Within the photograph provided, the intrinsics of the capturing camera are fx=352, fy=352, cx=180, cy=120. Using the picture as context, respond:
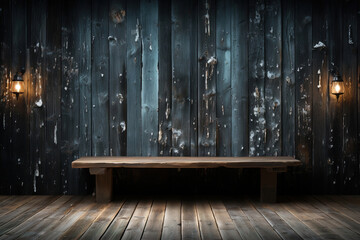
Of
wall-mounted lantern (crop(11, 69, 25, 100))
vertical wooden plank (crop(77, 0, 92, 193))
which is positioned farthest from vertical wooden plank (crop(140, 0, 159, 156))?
wall-mounted lantern (crop(11, 69, 25, 100))

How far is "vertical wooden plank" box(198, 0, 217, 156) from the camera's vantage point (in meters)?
3.92

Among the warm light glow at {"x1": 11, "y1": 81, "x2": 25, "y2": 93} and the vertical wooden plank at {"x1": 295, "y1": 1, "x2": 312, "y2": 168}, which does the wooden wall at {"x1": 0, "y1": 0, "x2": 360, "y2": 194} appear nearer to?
the vertical wooden plank at {"x1": 295, "y1": 1, "x2": 312, "y2": 168}

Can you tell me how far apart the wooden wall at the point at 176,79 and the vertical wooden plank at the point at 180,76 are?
11 millimetres

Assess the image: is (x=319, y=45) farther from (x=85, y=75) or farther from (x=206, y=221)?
(x=85, y=75)

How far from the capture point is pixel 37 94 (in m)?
3.93

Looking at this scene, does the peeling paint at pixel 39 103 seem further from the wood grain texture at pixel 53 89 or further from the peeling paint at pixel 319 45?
the peeling paint at pixel 319 45

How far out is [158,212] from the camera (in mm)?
3191

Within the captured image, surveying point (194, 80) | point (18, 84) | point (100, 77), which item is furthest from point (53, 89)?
point (194, 80)

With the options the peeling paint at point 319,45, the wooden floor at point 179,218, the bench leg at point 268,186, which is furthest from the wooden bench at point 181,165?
the peeling paint at point 319,45

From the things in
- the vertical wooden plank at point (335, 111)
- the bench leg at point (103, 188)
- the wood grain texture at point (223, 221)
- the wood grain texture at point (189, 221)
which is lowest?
the wood grain texture at point (223, 221)

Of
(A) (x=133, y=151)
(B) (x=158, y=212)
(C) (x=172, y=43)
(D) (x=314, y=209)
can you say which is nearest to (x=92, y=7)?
(C) (x=172, y=43)

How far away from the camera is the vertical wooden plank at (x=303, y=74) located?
3.92m

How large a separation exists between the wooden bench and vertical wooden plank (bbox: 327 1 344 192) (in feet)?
2.42

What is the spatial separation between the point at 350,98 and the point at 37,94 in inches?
137
